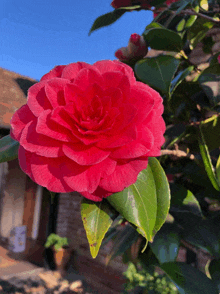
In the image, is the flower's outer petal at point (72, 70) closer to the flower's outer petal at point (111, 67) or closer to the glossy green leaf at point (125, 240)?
the flower's outer petal at point (111, 67)

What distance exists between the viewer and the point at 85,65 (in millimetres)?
403

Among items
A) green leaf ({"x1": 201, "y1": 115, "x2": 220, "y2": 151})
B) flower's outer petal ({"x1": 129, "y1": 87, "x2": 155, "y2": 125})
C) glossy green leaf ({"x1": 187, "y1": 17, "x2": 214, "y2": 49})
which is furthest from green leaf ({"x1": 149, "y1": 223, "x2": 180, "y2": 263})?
glossy green leaf ({"x1": 187, "y1": 17, "x2": 214, "y2": 49})

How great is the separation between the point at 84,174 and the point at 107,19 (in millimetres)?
761

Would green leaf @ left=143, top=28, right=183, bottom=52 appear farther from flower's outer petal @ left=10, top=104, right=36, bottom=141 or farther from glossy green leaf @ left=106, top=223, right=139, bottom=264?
glossy green leaf @ left=106, top=223, right=139, bottom=264

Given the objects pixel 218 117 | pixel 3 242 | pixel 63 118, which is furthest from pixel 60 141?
pixel 3 242

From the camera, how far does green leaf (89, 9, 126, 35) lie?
0.92m

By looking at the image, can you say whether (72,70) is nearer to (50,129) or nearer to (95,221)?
(50,129)

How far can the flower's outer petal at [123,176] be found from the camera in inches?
14.4

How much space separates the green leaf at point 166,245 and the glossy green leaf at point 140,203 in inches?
14.6

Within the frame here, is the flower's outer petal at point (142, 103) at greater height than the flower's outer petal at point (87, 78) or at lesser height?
lesser

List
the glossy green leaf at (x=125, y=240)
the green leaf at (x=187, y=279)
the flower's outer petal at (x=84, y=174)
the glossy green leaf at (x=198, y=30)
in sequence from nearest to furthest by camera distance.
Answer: the flower's outer petal at (x=84, y=174) < the green leaf at (x=187, y=279) < the glossy green leaf at (x=125, y=240) < the glossy green leaf at (x=198, y=30)

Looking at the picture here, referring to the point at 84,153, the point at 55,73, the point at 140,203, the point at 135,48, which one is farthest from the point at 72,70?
the point at 135,48

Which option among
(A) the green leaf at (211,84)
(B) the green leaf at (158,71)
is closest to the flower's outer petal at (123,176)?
(B) the green leaf at (158,71)

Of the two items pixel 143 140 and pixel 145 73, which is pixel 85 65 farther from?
pixel 145 73
